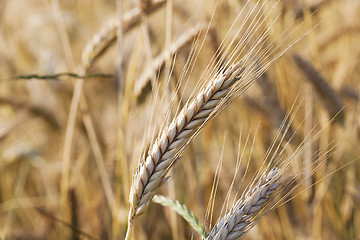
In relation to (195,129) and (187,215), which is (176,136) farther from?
(187,215)

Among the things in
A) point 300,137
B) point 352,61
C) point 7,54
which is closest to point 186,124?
point 300,137

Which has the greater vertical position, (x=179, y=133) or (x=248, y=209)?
(x=179, y=133)

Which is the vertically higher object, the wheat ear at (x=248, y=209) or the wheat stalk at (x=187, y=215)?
the wheat stalk at (x=187, y=215)

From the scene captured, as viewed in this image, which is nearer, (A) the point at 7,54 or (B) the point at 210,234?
(B) the point at 210,234

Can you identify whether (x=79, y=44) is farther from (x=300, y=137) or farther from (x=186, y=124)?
Result: (x=186, y=124)

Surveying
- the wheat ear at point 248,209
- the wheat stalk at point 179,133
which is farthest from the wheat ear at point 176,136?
the wheat ear at point 248,209

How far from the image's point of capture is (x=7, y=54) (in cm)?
186

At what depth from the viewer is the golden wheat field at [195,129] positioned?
0.58 meters

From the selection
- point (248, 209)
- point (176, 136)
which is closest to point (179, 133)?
point (176, 136)

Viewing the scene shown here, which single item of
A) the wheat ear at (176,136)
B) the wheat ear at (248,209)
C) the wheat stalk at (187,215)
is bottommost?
the wheat ear at (248,209)

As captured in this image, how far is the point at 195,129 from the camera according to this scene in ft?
1.70

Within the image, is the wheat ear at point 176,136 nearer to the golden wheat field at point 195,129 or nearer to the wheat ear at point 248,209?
the golden wheat field at point 195,129

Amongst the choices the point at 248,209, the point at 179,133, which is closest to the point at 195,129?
the point at 179,133

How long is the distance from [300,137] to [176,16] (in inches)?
19.8
